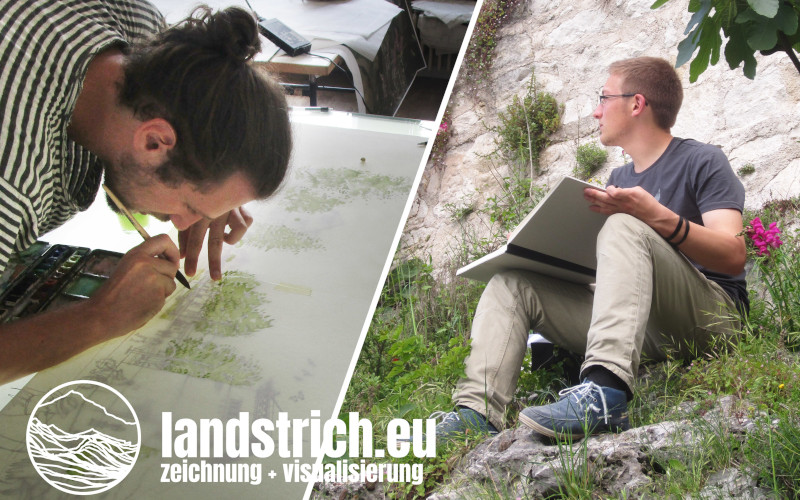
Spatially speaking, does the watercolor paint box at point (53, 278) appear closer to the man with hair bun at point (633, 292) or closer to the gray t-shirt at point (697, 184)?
the man with hair bun at point (633, 292)

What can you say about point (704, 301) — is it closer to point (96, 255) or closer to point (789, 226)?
point (789, 226)

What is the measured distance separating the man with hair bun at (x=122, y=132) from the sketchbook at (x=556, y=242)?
56 centimetres

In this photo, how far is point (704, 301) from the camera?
61.4 inches

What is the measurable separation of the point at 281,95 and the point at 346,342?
50 centimetres

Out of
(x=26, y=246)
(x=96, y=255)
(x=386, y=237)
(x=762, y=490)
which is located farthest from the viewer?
(x=386, y=237)

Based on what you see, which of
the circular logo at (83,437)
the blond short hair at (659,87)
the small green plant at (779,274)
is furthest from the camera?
the blond short hair at (659,87)

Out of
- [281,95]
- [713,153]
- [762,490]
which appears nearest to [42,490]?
[281,95]

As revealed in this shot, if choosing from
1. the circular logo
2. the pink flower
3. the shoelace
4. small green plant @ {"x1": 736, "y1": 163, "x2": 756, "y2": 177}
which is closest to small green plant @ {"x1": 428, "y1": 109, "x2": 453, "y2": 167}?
small green plant @ {"x1": 736, "y1": 163, "x2": 756, "y2": 177}

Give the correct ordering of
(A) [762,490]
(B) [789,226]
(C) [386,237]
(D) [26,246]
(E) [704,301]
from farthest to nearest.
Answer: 1. (B) [789,226]
2. (C) [386,237]
3. (E) [704,301]
4. (D) [26,246]
5. (A) [762,490]

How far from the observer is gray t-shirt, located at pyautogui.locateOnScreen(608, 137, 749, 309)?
1599 mm

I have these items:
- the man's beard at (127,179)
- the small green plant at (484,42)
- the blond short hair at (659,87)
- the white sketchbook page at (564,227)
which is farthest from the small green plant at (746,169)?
the man's beard at (127,179)

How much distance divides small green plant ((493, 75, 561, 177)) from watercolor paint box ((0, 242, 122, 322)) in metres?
1.28

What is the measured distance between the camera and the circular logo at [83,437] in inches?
47.2

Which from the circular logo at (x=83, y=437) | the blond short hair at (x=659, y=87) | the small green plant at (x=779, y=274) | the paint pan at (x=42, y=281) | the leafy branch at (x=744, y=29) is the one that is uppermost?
the leafy branch at (x=744, y=29)
